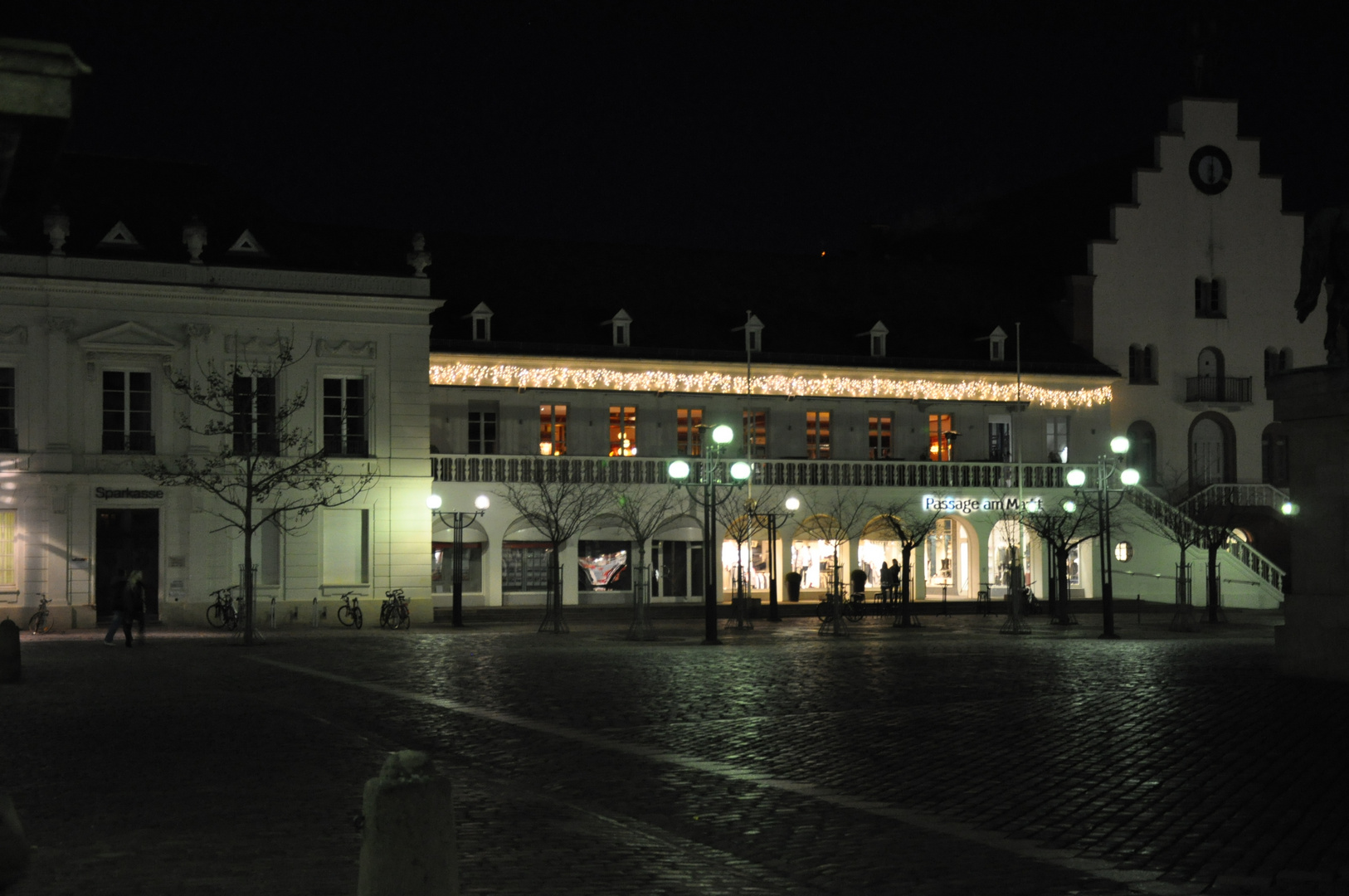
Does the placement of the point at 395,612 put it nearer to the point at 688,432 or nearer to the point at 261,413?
the point at 261,413

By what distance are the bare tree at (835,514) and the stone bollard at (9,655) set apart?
31.7 m

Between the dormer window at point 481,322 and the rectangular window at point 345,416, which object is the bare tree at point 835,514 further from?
the rectangular window at point 345,416

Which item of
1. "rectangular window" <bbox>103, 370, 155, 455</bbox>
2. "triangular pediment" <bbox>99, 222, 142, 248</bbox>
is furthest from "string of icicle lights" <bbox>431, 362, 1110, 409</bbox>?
"triangular pediment" <bbox>99, 222, 142, 248</bbox>

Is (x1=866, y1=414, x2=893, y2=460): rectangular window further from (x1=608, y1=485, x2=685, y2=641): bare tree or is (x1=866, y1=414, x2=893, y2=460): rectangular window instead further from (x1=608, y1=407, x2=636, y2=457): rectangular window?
(x1=608, y1=407, x2=636, y2=457): rectangular window

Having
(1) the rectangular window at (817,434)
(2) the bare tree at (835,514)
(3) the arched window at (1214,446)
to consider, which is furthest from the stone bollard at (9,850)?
(3) the arched window at (1214,446)

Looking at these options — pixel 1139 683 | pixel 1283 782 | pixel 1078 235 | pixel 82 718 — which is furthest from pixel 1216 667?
pixel 1078 235

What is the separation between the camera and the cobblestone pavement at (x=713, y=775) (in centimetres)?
962

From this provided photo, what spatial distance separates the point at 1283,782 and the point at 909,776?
290 cm

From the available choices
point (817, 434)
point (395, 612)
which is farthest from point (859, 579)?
point (395, 612)

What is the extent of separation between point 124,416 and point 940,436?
90.8 ft

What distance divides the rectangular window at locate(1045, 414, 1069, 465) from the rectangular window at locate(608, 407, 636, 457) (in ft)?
50.3

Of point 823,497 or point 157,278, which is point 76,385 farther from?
point 823,497

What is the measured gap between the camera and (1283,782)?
12758 mm

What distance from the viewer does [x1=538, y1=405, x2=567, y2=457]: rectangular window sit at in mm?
51812
